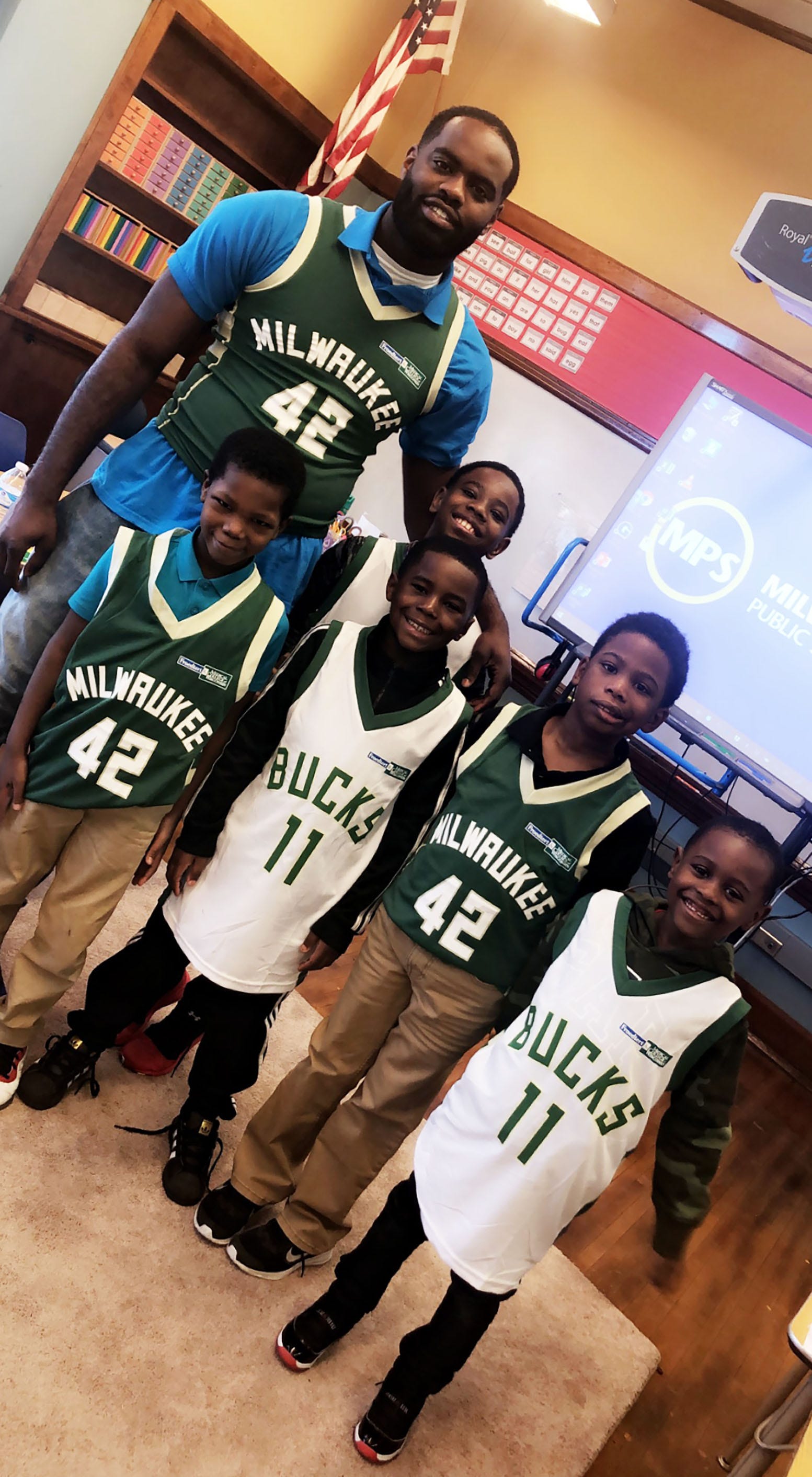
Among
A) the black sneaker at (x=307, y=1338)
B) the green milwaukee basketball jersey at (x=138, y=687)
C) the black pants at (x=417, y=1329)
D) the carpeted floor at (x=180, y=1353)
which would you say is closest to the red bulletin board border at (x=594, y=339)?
the green milwaukee basketball jersey at (x=138, y=687)

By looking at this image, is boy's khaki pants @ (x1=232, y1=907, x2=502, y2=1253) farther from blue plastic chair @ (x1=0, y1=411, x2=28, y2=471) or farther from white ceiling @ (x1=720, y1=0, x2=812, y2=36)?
white ceiling @ (x1=720, y1=0, x2=812, y2=36)

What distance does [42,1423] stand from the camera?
3.84ft

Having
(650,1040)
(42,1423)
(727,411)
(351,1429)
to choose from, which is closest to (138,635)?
(650,1040)

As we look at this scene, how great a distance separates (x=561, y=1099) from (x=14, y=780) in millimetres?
866

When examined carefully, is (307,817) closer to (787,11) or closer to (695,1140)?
(695,1140)

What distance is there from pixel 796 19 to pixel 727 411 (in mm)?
1725

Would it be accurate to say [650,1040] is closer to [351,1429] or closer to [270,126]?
[351,1429]

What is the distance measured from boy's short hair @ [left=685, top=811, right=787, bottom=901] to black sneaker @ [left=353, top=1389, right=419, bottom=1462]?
886 millimetres

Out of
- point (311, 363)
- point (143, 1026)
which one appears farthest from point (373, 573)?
point (143, 1026)

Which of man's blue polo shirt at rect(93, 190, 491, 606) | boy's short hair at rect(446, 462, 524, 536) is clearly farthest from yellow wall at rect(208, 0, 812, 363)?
man's blue polo shirt at rect(93, 190, 491, 606)

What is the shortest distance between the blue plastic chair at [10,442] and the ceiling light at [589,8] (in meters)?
2.54

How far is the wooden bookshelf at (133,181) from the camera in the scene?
3234mm

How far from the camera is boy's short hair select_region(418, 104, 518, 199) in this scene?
4.36ft

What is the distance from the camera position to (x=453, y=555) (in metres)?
1.39
